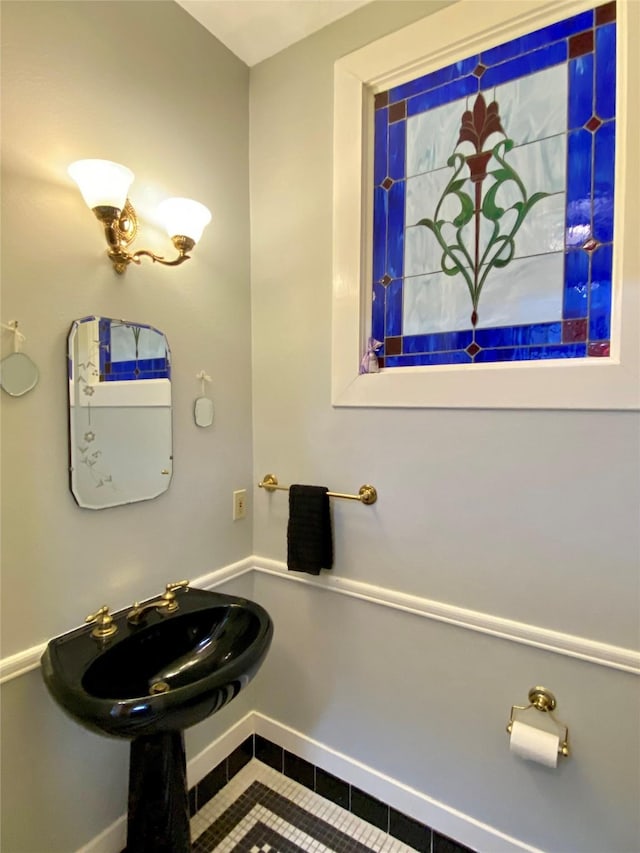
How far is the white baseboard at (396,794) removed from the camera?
127cm

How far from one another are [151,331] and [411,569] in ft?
3.70

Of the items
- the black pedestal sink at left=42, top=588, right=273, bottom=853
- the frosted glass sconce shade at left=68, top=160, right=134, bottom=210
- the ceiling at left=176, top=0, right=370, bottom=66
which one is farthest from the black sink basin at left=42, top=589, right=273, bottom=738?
the ceiling at left=176, top=0, right=370, bottom=66

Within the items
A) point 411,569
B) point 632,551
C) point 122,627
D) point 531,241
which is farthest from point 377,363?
point 122,627

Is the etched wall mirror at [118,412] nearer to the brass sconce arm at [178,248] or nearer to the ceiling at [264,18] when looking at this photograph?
the brass sconce arm at [178,248]

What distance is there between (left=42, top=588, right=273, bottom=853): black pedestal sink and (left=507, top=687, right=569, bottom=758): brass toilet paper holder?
75 centimetres

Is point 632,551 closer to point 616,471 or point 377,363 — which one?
point 616,471

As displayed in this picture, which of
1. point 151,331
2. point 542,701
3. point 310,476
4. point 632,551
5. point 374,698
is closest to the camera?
point 632,551

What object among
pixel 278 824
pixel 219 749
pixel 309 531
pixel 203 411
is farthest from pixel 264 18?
pixel 278 824

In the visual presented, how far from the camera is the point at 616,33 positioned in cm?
106

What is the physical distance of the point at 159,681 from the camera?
124cm

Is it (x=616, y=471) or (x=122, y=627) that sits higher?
(x=616, y=471)

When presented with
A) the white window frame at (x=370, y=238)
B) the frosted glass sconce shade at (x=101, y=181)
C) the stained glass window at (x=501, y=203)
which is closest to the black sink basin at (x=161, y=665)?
the white window frame at (x=370, y=238)

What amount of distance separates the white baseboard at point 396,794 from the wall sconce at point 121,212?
178 cm

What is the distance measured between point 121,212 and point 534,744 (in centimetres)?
179
